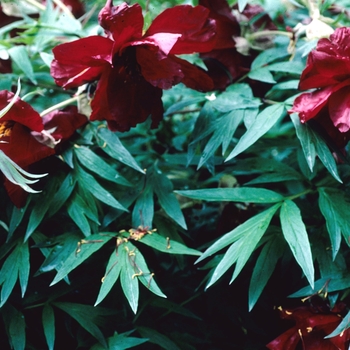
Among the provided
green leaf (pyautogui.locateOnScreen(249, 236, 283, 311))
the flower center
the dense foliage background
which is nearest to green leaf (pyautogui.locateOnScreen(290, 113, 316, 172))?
the dense foliage background

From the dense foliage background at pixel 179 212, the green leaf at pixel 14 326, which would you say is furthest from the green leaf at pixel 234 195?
the green leaf at pixel 14 326

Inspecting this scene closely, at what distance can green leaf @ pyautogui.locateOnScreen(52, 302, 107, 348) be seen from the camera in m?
0.57

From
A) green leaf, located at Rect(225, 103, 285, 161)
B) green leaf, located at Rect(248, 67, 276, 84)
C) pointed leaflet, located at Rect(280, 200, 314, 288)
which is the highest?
green leaf, located at Rect(248, 67, 276, 84)

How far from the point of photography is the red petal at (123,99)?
568 millimetres

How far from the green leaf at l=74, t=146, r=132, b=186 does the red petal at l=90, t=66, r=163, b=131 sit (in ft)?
0.15

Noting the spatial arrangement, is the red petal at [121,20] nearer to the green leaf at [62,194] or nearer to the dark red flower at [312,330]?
the green leaf at [62,194]

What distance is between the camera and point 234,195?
58 cm

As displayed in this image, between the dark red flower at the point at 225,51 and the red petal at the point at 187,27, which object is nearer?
the red petal at the point at 187,27

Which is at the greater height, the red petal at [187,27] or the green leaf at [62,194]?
the red petal at [187,27]

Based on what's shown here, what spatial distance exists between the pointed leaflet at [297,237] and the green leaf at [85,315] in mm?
224

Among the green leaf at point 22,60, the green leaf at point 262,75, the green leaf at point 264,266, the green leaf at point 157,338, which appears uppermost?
the green leaf at point 22,60

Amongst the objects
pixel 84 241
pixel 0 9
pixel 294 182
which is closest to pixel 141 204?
pixel 84 241

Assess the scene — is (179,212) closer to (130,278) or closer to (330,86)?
(130,278)

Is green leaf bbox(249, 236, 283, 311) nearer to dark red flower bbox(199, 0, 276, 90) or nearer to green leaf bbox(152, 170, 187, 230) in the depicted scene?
green leaf bbox(152, 170, 187, 230)
